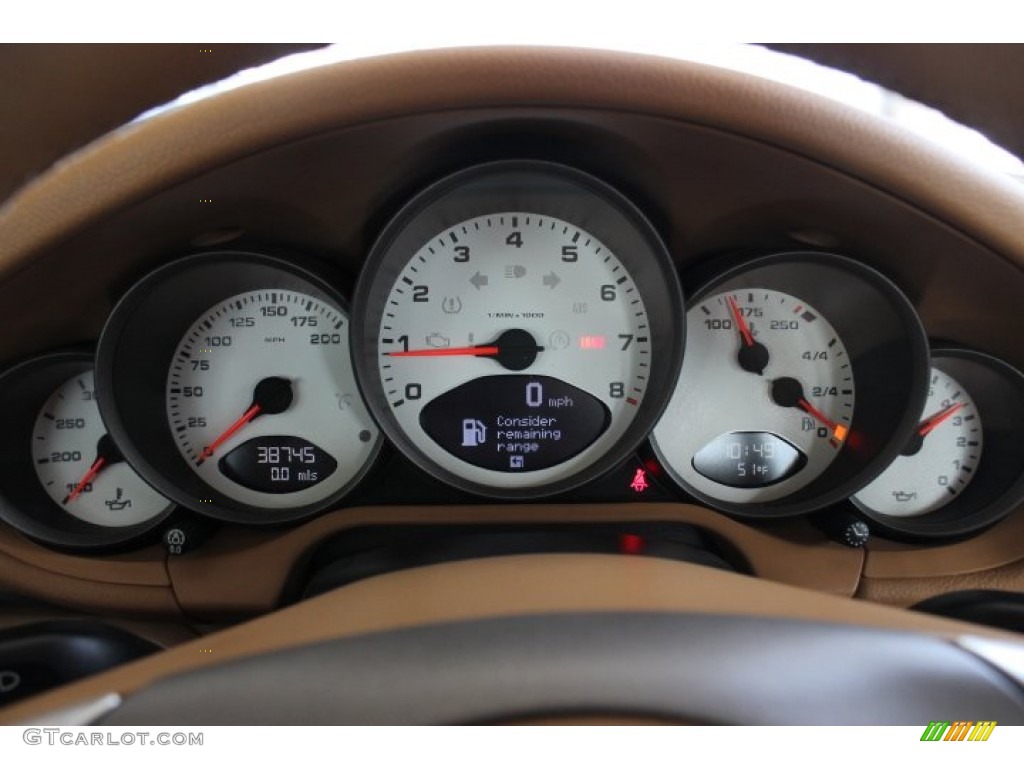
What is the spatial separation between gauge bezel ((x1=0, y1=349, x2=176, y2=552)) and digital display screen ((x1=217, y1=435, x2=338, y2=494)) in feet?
0.63

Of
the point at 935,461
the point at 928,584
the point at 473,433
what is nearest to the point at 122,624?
the point at 473,433

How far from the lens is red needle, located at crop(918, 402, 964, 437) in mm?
1933

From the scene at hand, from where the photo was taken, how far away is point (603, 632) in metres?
1.10

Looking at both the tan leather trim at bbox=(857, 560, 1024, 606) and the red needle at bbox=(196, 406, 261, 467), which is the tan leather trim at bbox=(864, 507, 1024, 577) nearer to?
the tan leather trim at bbox=(857, 560, 1024, 606)

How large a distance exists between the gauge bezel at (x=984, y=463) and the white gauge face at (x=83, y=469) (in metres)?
1.53

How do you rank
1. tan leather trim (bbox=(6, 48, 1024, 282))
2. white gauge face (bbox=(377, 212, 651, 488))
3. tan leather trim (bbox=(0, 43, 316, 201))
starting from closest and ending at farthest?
tan leather trim (bbox=(6, 48, 1024, 282)) < tan leather trim (bbox=(0, 43, 316, 201)) < white gauge face (bbox=(377, 212, 651, 488))

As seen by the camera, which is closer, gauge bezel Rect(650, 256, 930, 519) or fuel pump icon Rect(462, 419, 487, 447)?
gauge bezel Rect(650, 256, 930, 519)

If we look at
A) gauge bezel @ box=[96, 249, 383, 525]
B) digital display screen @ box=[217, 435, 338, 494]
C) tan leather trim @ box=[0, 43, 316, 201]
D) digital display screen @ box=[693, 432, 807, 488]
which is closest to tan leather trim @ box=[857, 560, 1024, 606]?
digital display screen @ box=[693, 432, 807, 488]

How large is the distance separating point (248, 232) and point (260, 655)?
908mm

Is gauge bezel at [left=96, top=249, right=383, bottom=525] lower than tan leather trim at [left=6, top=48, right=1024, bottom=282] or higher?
lower

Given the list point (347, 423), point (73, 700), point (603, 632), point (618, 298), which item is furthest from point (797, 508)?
point (73, 700)

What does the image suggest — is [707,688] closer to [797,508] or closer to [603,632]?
[603,632]

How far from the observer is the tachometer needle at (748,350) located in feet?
6.25
